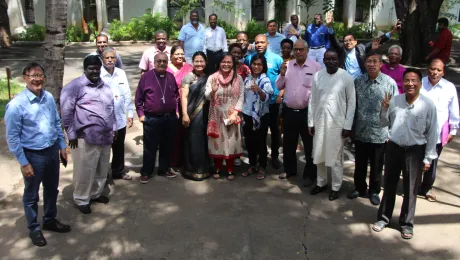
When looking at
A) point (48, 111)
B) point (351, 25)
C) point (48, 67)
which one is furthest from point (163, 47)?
point (351, 25)

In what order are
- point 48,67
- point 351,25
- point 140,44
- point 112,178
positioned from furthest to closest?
1. point 351,25
2. point 140,44
3. point 48,67
4. point 112,178

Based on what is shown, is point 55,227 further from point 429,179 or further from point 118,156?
point 429,179

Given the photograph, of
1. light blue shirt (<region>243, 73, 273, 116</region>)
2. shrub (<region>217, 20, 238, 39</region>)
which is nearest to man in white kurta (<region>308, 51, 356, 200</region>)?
light blue shirt (<region>243, 73, 273, 116</region>)

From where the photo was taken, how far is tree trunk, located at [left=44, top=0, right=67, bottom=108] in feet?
21.8

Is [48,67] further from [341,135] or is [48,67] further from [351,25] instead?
[351,25]

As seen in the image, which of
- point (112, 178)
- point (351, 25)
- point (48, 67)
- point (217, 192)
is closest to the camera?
point (217, 192)

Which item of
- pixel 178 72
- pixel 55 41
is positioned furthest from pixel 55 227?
pixel 55 41

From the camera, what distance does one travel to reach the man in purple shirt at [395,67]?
5.67 m

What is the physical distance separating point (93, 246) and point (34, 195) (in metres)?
0.75

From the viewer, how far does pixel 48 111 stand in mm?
4316

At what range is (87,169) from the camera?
196 inches

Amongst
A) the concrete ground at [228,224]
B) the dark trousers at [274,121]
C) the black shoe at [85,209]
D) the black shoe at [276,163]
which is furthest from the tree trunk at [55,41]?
the black shoe at [276,163]

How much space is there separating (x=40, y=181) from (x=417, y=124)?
3.71m

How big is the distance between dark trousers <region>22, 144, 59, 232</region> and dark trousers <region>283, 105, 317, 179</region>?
2876mm
